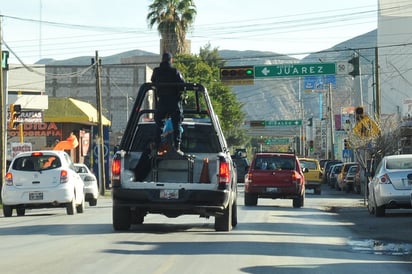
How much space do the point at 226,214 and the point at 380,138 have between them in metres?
25.6

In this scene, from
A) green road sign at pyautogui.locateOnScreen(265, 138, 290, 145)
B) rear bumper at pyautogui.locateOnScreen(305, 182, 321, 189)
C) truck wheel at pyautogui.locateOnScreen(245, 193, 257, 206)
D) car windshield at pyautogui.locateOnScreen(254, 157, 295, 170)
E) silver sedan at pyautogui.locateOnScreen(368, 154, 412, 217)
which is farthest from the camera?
green road sign at pyautogui.locateOnScreen(265, 138, 290, 145)

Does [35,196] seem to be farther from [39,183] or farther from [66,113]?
[66,113]

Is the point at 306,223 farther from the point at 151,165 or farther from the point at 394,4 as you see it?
the point at 394,4

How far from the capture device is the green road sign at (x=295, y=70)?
44.0 metres

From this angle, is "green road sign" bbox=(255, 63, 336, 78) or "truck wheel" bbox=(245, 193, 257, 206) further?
"green road sign" bbox=(255, 63, 336, 78)

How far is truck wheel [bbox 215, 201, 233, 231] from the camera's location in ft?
54.3

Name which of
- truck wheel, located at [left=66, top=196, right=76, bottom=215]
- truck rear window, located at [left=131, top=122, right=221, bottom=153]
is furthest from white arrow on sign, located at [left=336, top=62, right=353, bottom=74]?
truck rear window, located at [left=131, top=122, right=221, bottom=153]

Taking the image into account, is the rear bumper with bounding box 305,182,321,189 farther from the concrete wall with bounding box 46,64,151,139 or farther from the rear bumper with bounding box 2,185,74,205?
the concrete wall with bounding box 46,64,151,139

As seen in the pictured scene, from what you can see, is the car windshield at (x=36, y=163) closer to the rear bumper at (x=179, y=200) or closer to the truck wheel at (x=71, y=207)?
the truck wheel at (x=71, y=207)

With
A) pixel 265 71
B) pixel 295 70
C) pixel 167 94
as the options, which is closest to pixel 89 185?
pixel 167 94

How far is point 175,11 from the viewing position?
6078 centimetres

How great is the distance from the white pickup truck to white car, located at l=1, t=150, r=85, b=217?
6.45m

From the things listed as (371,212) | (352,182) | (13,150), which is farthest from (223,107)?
(371,212)

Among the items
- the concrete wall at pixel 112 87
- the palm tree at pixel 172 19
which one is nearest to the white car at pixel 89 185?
the palm tree at pixel 172 19
